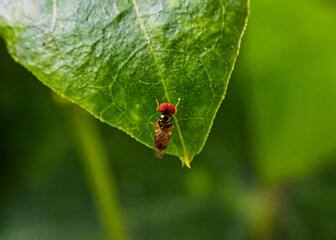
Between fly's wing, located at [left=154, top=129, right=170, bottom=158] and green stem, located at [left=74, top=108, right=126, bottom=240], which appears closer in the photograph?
fly's wing, located at [left=154, top=129, right=170, bottom=158]

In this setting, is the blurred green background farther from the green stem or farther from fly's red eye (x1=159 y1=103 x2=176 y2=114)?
fly's red eye (x1=159 y1=103 x2=176 y2=114)

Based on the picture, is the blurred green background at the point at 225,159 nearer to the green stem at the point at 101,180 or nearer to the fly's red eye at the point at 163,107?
the green stem at the point at 101,180

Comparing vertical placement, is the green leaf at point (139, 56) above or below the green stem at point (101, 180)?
above

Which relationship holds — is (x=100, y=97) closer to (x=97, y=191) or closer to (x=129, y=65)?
(x=129, y=65)

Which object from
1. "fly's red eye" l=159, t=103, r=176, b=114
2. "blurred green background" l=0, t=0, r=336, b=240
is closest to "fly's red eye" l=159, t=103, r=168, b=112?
"fly's red eye" l=159, t=103, r=176, b=114

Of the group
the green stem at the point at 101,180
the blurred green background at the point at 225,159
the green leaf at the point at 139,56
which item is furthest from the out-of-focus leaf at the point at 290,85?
the green leaf at the point at 139,56

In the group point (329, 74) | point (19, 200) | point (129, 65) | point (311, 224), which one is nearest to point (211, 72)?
point (129, 65)
